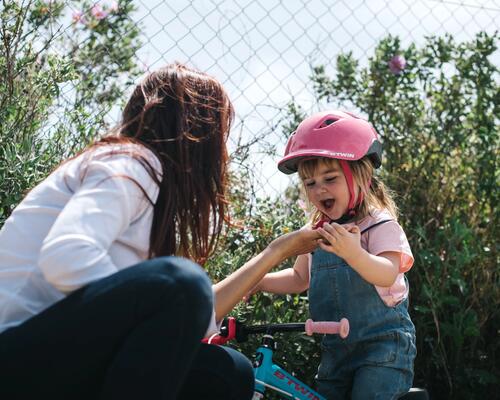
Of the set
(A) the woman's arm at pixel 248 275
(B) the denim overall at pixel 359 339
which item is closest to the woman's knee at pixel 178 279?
(A) the woman's arm at pixel 248 275

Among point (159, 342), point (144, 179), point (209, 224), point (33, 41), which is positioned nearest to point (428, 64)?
point (33, 41)

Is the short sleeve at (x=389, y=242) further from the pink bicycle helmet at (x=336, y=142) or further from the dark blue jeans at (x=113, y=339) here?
the dark blue jeans at (x=113, y=339)

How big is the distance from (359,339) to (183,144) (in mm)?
1083

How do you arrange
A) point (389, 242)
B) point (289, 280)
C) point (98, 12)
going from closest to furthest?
point (389, 242) → point (289, 280) → point (98, 12)

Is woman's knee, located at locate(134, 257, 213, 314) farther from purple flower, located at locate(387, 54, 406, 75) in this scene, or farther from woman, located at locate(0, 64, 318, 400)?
purple flower, located at locate(387, 54, 406, 75)

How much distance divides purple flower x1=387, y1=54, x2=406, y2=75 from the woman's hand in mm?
1934

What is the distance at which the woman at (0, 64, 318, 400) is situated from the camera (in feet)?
6.00

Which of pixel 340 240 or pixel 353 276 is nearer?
pixel 340 240

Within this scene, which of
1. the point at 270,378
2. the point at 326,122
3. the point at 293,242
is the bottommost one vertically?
the point at 270,378

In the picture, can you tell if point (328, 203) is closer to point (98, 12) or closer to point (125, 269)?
point (125, 269)

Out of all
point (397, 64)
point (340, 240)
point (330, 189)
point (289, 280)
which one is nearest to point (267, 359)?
point (340, 240)

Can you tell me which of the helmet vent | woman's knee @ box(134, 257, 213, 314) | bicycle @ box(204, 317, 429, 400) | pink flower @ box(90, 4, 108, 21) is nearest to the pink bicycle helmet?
the helmet vent

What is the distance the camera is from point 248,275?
2564 mm

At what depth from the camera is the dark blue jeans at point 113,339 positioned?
71.7 inches
